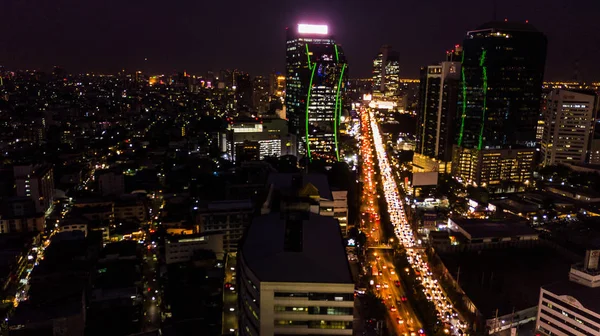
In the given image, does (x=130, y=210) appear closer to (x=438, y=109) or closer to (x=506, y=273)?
(x=506, y=273)

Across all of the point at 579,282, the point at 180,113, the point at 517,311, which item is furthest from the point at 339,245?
the point at 180,113

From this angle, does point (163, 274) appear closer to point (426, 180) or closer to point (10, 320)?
point (10, 320)

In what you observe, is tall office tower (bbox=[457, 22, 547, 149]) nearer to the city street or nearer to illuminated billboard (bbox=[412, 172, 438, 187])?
illuminated billboard (bbox=[412, 172, 438, 187])

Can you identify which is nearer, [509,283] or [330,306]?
[330,306]

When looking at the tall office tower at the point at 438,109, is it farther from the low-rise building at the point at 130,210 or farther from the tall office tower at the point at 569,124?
the low-rise building at the point at 130,210

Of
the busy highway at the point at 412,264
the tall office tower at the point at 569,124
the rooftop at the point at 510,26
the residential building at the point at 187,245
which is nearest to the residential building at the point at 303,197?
the busy highway at the point at 412,264

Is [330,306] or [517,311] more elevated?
[330,306]
